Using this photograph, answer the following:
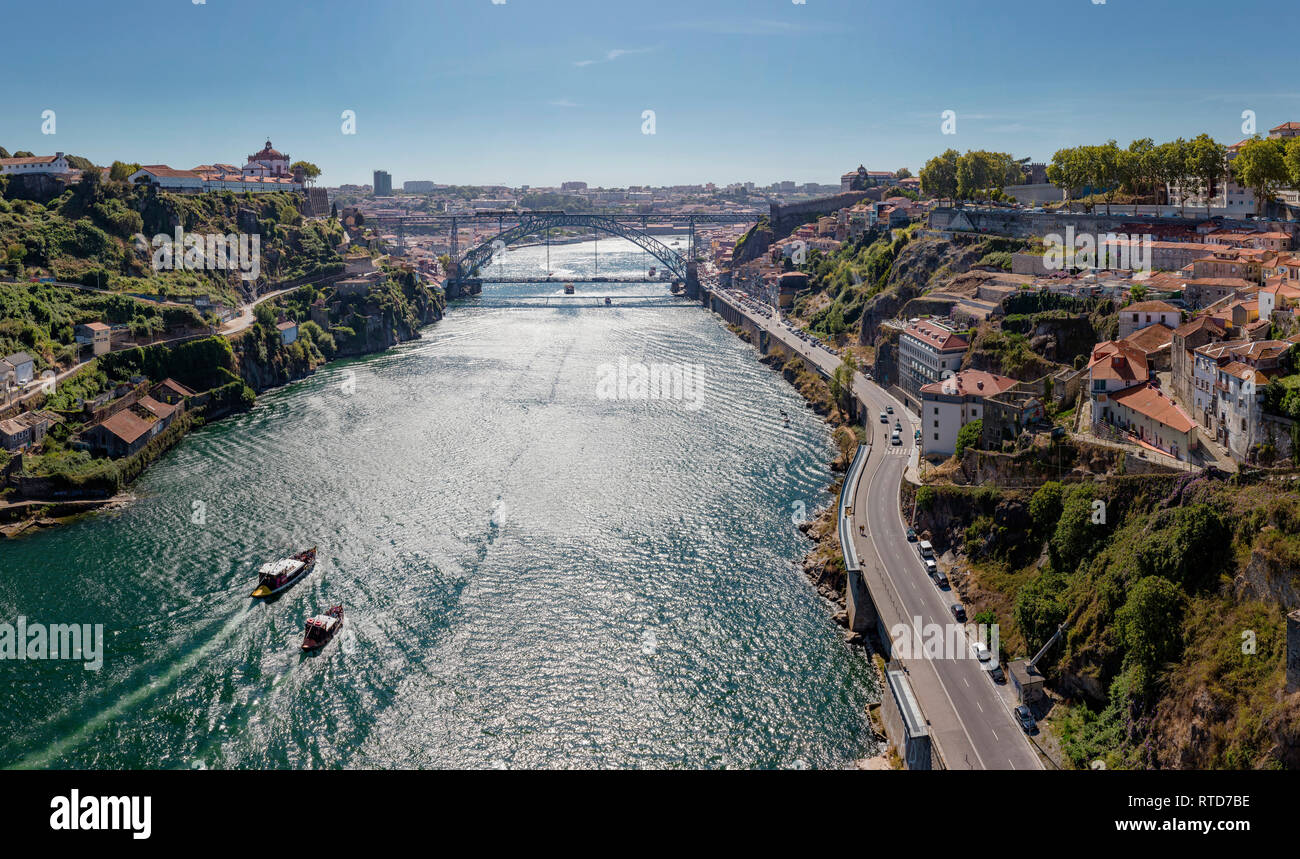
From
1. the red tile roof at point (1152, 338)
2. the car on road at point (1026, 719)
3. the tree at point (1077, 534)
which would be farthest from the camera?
the red tile roof at point (1152, 338)

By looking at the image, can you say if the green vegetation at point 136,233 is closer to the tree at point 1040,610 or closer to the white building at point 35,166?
the white building at point 35,166

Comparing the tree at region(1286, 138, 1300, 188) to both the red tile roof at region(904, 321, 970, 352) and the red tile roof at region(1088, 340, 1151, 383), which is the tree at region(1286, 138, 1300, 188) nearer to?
the red tile roof at region(904, 321, 970, 352)

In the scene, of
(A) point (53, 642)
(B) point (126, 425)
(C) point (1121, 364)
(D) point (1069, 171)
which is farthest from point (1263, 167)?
(B) point (126, 425)

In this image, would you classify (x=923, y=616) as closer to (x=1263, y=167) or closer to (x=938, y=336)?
(x=938, y=336)

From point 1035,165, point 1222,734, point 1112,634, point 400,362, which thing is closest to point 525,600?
point 1112,634

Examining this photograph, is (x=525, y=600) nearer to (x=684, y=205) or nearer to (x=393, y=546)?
(x=393, y=546)

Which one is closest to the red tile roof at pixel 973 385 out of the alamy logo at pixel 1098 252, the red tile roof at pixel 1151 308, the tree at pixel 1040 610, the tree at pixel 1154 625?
the red tile roof at pixel 1151 308
